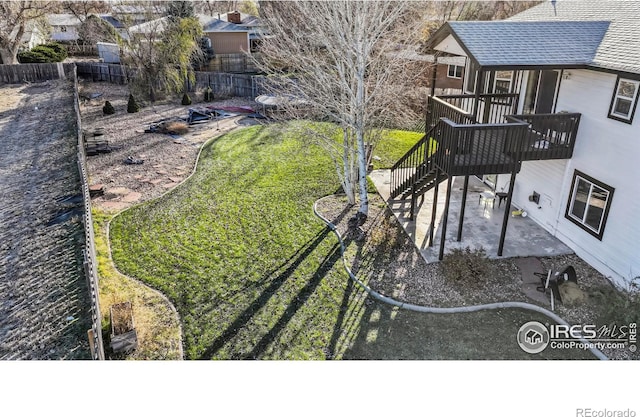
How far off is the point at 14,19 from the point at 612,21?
40.5m

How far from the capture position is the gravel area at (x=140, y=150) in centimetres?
1559

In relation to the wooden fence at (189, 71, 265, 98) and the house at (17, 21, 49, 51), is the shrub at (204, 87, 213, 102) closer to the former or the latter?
the wooden fence at (189, 71, 265, 98)

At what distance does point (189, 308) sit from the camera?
9617mm

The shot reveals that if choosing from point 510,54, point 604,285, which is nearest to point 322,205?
point 510,54

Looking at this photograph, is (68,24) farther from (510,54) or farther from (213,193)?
(510,54)

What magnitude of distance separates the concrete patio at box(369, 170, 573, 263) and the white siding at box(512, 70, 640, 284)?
577mm

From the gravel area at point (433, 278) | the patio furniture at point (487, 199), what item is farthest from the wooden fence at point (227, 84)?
the gravel area at point (433, 278)

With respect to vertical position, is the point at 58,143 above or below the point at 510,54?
below

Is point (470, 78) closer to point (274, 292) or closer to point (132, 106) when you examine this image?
point (274, 292)

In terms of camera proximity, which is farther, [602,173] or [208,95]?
[208,95]

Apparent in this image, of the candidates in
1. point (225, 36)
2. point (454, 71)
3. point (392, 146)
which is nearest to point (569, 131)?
point (392, 146)

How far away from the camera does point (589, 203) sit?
11062 mm
